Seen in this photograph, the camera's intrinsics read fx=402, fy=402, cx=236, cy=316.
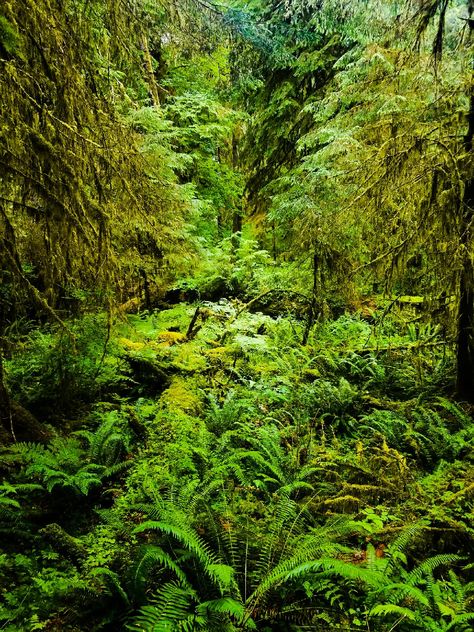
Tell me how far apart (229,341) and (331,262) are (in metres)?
2.43

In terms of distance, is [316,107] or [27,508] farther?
[316,107]

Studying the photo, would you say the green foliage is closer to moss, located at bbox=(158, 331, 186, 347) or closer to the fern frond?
moss, located at bbox=(158, 331, 186, 347)

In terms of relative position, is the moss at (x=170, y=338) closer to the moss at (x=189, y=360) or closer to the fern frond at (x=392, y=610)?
the moss at (x=189, y=360)

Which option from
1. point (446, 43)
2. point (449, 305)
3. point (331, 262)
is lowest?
point (449, 305)

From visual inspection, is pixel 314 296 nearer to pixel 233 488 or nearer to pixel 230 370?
pixel 230 370

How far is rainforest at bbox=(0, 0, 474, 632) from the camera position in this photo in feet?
8.96

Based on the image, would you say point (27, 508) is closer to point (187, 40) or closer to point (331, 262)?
point (187, 40)

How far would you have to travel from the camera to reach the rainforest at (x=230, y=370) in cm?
273

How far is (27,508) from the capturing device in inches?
134

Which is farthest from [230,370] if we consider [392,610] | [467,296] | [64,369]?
[392,610]

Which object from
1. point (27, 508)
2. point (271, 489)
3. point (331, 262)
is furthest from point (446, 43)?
point (27, 508)

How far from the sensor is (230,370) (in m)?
6.75

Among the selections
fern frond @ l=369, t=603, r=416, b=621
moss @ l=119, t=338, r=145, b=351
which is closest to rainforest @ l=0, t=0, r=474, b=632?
fern frond @ l=369, t=603, r=416, b=621

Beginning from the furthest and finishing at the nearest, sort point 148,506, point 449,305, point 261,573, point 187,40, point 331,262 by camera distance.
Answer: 1. point 331,262
2. point 449,305
3. point 187,40
4. point 148,506
5. point 261,573
